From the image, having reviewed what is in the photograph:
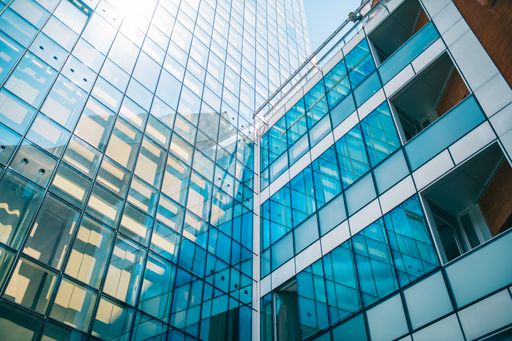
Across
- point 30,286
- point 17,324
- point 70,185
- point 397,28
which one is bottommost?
point 17,324

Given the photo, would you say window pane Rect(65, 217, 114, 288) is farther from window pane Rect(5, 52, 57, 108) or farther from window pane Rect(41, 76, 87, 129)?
window pane Rect(5, 52, 57, 108)

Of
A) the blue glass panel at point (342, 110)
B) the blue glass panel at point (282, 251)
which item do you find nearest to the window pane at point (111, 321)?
the blue glass panel at point (282, 251)

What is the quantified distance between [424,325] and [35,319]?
1166 centimetres

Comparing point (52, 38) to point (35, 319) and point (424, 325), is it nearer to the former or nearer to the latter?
point (35, 319)

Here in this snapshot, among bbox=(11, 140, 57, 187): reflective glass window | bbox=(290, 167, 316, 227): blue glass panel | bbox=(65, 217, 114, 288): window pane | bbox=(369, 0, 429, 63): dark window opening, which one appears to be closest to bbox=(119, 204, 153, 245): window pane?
bbox=(65, 217, 114, 288): window pane

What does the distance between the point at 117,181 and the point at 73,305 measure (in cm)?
538

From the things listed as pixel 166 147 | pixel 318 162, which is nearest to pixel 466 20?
pixel 318 162

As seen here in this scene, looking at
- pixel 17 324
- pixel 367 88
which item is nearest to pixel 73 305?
pixel 17 324

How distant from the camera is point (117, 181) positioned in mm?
17531

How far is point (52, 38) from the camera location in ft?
60.1

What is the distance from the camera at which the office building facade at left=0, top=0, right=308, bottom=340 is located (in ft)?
45.6

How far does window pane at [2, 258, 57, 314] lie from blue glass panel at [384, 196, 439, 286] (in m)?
11.5

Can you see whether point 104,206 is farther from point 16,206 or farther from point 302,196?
point 302,196

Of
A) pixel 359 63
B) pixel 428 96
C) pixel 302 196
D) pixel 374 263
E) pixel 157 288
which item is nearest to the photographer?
pixel 374 263
